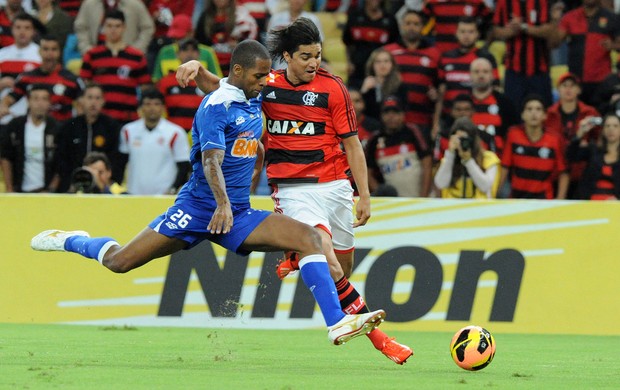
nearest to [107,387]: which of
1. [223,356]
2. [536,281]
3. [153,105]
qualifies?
[223,356]

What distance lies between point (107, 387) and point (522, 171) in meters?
8.17

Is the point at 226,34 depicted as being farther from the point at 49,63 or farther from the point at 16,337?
the point at 16,337

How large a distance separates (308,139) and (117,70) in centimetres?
745

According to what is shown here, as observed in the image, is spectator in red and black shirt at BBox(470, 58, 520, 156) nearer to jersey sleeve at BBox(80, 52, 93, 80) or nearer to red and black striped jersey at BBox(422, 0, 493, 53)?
red and black striped jersey at BBox(422, 0, 493, 53)

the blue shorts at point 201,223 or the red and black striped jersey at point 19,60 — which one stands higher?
the blue shorts at point 201,223

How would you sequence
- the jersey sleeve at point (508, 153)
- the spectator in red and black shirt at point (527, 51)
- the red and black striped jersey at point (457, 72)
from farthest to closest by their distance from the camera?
the spectator in red and black shirt at point (527, 51) < the red and black striped jersey at point (457, 72) < the jersey sleeve at point (508, 153)

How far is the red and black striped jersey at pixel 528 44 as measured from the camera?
52.2 feet

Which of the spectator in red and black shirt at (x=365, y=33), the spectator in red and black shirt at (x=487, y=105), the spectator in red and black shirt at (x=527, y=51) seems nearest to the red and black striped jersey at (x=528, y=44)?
the spectator in red and black shirt at (x=527, y=51)

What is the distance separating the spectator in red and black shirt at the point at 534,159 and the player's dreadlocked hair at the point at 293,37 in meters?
5.86

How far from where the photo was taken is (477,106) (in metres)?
14.8

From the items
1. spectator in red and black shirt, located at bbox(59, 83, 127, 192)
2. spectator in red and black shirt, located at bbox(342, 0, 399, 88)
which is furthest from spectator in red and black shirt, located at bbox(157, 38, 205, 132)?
spectator in red and black shirt, located at bbox(342, 0, 399, 88)

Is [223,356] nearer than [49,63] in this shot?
Yes

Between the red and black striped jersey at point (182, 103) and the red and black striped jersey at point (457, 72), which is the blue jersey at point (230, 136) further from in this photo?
the red and black striped jersey at point (457, 72)

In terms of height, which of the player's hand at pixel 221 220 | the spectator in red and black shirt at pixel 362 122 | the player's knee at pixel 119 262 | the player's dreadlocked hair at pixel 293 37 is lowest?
the player's knee at pixel 119 262
